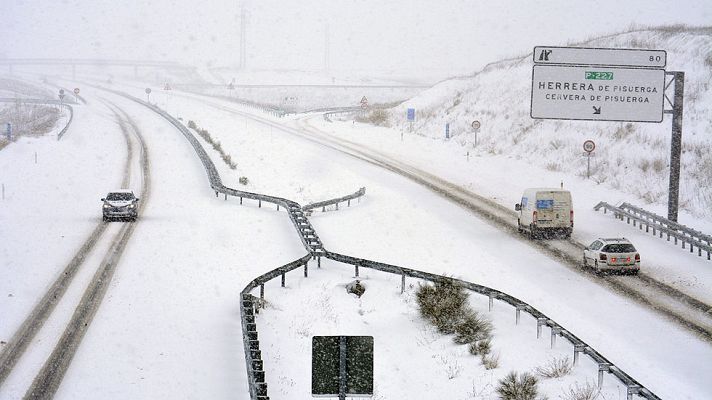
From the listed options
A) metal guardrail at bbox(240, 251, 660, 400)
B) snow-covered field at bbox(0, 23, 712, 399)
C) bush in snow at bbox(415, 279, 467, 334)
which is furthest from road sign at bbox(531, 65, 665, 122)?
bush in snow at bbox(415, 279, 467, 334)

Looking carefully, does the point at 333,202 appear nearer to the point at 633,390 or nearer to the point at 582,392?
the point at 582,392

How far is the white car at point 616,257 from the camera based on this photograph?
23578 mm

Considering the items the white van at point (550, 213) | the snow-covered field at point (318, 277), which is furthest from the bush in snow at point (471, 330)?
the white van at point (550, 213)

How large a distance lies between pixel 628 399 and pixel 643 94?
20336 millimetres

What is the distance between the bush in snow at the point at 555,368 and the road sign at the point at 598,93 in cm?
1757

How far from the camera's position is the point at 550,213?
28875 millimetres

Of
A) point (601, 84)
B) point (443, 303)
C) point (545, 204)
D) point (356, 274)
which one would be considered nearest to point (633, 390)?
point (443, 303)

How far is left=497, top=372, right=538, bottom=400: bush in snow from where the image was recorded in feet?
43.1

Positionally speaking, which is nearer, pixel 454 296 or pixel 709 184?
pixel 454 296

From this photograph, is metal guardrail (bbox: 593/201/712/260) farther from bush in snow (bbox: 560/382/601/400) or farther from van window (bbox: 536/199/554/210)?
bush in snow (bbox: 560/382/601/400)

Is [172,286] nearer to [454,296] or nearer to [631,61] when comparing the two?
[454,296]

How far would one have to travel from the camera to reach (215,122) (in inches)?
3167

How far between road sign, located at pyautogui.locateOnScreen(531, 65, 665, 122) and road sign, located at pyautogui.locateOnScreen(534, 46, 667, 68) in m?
0.21

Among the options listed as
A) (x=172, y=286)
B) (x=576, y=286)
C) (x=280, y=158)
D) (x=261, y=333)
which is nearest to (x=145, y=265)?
(x=172, y=286)
